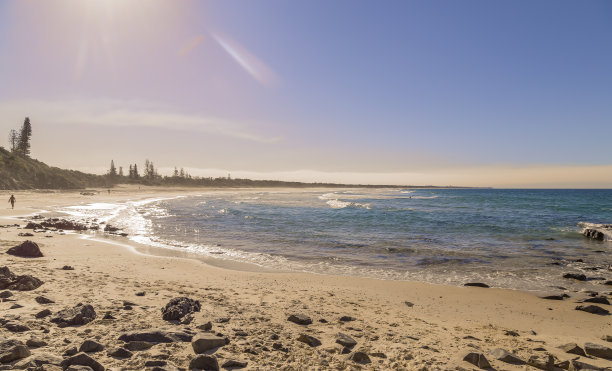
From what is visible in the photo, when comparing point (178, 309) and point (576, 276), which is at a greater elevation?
point (178, 309)

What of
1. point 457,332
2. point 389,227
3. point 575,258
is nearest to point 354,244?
point 389,227

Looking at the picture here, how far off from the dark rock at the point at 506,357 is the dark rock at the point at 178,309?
20.0 ft

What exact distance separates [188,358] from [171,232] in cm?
2009

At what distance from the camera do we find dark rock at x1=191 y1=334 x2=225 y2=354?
5555 mm

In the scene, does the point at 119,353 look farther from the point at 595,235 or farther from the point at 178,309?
the point at 595,235

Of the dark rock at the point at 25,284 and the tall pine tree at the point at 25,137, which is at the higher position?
the tall pine tree at the point at 25,137

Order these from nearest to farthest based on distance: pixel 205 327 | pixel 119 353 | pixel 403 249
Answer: pixel 119 353
pixel 205 327
pixel 403 249

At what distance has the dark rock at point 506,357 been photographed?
581cm

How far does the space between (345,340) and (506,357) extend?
9.35 feet

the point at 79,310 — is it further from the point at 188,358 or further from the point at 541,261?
the point at 541,261

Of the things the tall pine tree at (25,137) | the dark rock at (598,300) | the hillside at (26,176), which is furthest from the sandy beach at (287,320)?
the tall pine tree at (25,137)

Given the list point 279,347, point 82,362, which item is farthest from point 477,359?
point 82,362

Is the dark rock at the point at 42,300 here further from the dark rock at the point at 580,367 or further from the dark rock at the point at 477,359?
the dark rock at the point at 580,367

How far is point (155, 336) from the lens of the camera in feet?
19.1
